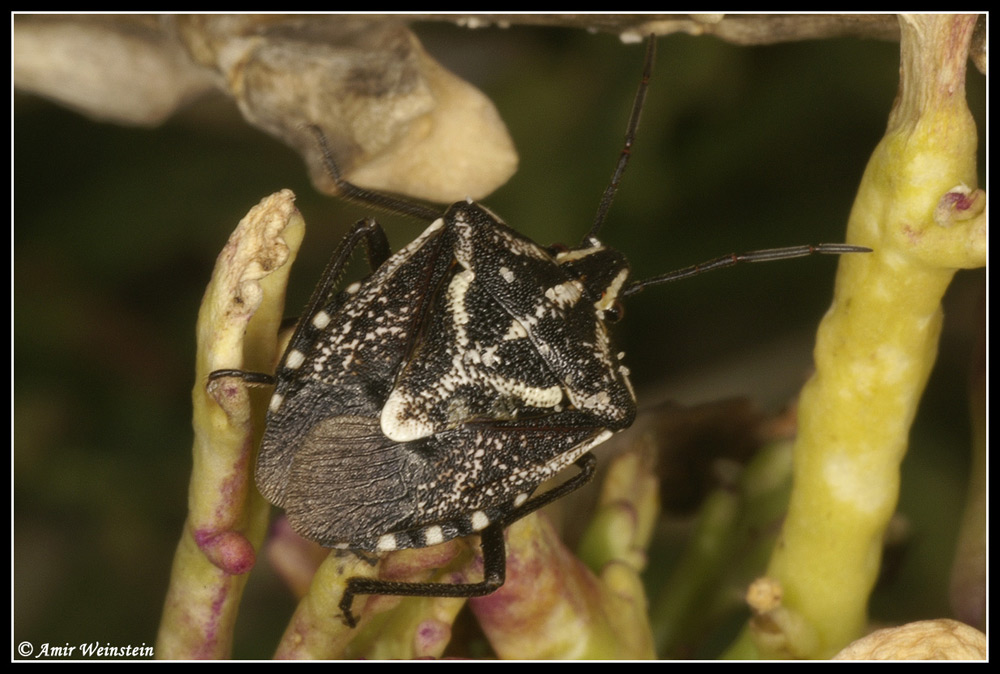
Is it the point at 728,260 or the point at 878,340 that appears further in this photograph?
the point at 728,260

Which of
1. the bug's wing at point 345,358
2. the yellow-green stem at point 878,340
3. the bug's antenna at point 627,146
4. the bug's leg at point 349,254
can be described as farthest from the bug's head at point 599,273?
the yellow-green stem at point 878,340

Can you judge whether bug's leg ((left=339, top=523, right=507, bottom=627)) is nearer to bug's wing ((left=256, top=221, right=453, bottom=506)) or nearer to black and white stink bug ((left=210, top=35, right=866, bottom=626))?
black and white stink bug ((left=210, top=35, right=866, bottom=626))

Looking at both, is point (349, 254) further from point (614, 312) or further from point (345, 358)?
point (614, 312)

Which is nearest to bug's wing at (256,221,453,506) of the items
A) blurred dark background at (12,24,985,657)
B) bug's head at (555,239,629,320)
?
bug's head at (555,239,629,320)

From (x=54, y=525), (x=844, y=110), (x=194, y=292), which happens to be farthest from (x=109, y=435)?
(x=844, y=110)

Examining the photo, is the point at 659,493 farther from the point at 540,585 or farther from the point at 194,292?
the point at 194,292

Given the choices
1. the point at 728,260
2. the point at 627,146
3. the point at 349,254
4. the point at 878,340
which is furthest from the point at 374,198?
the point at 878,340
